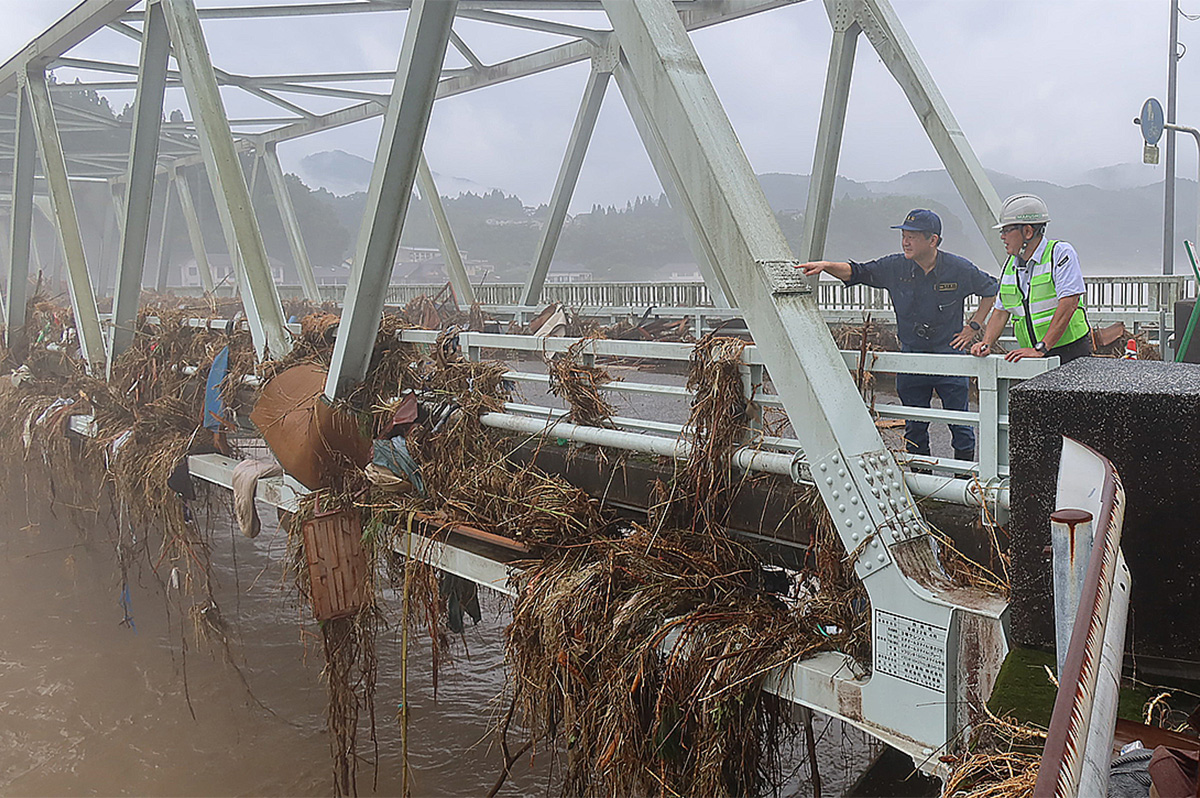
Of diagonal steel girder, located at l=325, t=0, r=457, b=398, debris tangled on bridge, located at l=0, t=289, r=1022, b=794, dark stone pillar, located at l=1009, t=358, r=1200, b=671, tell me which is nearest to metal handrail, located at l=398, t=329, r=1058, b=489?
debris tangled on bridge, located at l=0, t=289, r=1022, b=794

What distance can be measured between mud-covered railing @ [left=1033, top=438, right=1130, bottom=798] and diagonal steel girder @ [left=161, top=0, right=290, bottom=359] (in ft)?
20.1

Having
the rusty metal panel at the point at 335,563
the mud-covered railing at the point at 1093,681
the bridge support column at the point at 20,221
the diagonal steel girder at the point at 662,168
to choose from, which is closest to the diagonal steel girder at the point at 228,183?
the rusty metal panel at the point at 335,563

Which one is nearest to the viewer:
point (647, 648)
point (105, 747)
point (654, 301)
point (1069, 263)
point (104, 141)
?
point (647, 648)

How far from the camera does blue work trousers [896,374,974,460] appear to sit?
4.79 metres

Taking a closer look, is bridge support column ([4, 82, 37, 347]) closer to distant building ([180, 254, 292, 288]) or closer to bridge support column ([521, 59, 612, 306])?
bridge support column ([521, 59, 612, 306])

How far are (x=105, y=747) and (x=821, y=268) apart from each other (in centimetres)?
784

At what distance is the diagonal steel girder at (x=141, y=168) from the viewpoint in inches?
312

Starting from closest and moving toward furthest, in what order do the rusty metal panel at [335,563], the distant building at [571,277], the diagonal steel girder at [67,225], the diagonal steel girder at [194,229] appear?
the rusty metal panel at [335,563] < the diagonal steel girder at [67,225] < the distant building at [571,277] < the diagonal steel girder at [194,229]

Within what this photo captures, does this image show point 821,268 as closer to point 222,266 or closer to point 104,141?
point 104,141

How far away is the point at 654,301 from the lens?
18.5m

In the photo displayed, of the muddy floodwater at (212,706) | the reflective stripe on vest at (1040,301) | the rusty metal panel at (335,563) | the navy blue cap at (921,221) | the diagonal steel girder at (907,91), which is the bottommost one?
the muddy floodwater at (212,706)

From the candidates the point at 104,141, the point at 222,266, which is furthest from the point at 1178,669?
the point at 222,266

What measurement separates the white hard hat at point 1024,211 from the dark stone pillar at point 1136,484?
247cm

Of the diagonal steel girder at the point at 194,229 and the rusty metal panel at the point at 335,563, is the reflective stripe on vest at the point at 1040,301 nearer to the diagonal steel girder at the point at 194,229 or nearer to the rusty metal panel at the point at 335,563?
the rusty metal panel at the point at 335,563
